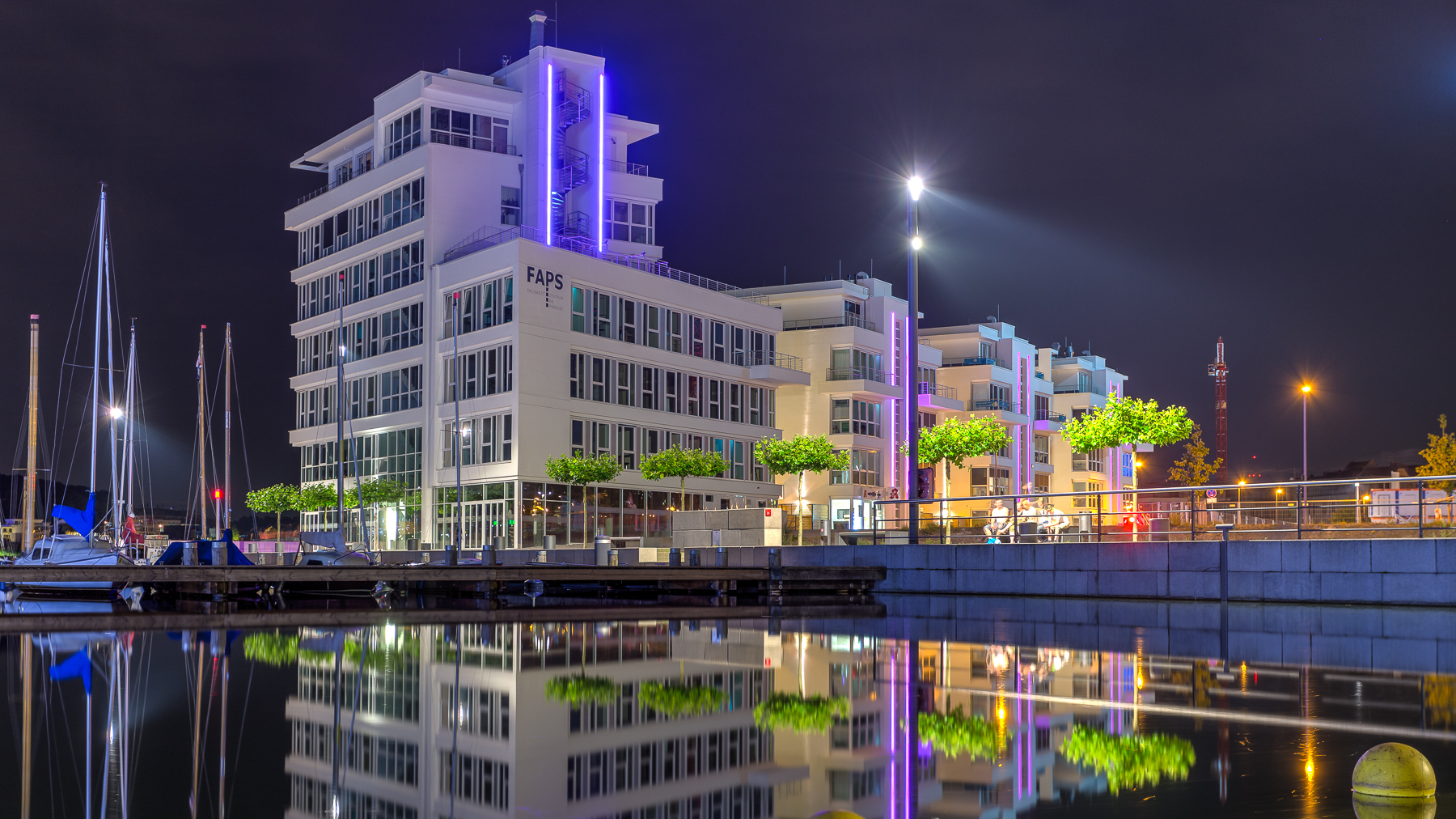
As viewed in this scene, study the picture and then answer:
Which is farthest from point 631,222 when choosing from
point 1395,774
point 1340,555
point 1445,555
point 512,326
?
point 1395,774

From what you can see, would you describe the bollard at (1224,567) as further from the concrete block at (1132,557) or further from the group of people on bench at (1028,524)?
the group of people on bench at (1028,524)

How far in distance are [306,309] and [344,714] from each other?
66657 mm

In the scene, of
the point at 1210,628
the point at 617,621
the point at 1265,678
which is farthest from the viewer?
the point at 617,621

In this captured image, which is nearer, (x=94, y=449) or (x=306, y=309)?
(x=94, y=449)

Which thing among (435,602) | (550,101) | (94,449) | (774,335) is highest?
(550,101)

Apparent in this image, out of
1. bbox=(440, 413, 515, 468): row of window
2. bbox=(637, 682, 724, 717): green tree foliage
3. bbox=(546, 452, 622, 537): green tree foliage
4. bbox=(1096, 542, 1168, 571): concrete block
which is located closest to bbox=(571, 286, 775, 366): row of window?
bbox=(440, 413, 515, 468): row of window

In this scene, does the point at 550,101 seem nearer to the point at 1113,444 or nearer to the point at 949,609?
the point at 1113,444

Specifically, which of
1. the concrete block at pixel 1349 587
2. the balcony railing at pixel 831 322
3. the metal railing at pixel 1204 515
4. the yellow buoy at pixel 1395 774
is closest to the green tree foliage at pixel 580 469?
the metal railing at pixel 1204 515

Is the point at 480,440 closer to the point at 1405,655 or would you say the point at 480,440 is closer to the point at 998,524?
the point at 998,524

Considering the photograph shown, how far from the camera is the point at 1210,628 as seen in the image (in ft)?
64.3

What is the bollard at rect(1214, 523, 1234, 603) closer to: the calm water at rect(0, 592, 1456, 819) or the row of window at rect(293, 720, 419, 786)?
the calm water at rect(0, 592, 1456, 819)

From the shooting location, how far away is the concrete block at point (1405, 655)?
43.9ft

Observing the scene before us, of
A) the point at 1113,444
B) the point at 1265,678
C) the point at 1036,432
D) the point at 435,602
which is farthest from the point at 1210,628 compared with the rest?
the point at 1036,432

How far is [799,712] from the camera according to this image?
31.4 feet
